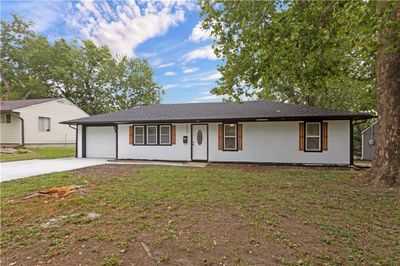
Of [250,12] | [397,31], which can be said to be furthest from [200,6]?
[397,31]

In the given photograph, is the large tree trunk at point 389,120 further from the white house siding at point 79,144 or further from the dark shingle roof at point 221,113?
the white house siding at point 79,144

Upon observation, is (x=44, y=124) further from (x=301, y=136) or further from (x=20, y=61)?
(x=301, y=136)

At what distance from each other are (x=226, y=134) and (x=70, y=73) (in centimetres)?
2429

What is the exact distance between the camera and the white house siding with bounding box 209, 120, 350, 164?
1018 cm

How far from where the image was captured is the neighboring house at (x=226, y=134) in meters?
10.3

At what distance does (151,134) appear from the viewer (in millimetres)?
12688


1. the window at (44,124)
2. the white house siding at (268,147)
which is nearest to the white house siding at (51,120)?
the window at (44,124)

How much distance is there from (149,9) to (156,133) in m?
5.95

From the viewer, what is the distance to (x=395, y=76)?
596cm

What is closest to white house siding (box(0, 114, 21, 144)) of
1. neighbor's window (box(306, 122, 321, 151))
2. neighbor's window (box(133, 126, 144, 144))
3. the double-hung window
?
neighbor's window (box(133, 126, 144, 144))

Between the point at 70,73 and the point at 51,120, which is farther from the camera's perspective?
the point at 70,73

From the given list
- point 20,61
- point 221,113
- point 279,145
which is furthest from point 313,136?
point 20,61

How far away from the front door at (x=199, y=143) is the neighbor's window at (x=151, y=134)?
2.16 m

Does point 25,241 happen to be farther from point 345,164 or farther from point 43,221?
point 345,164
